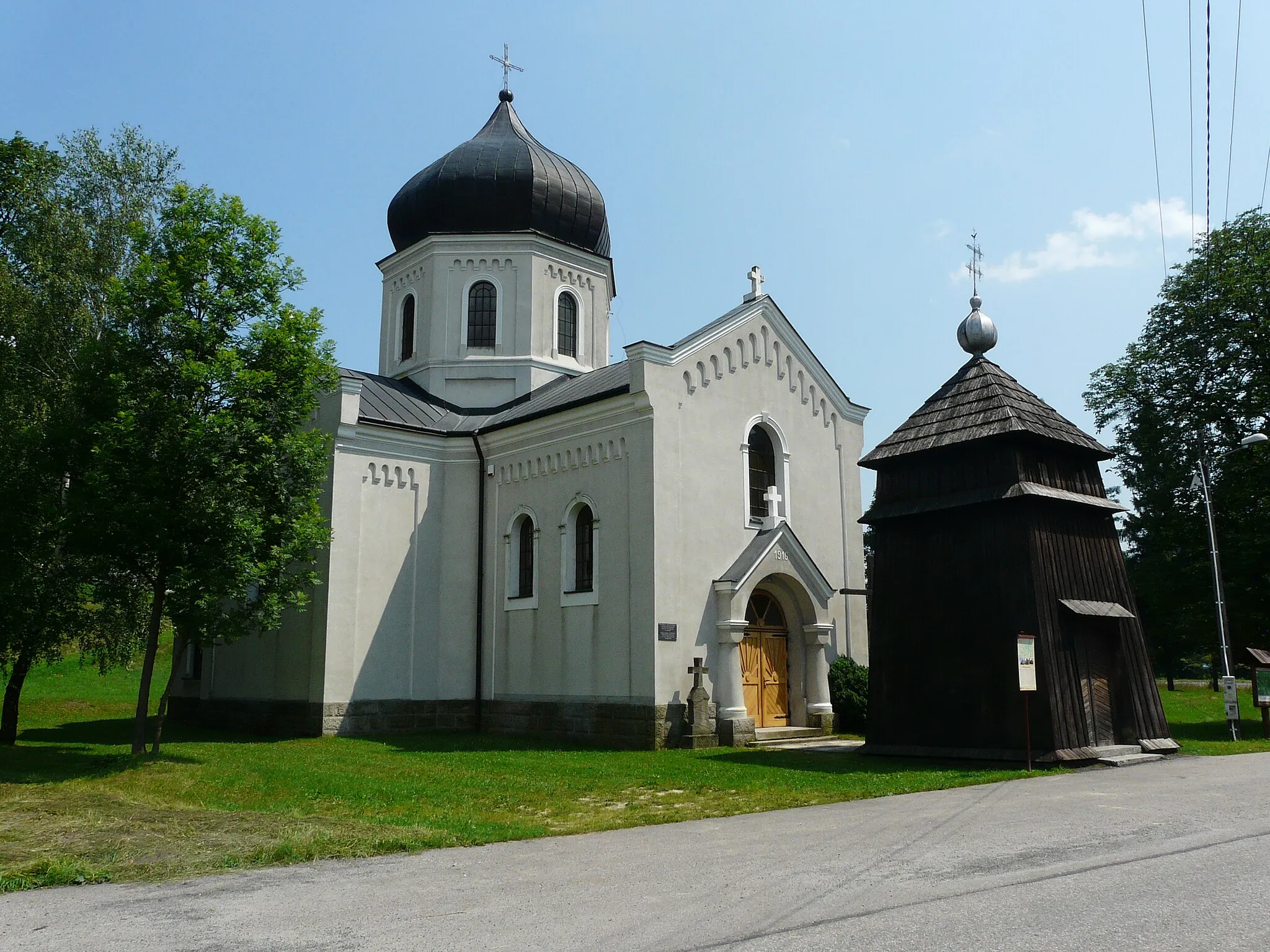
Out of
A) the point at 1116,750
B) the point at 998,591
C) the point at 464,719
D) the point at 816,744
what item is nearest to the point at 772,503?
the point at 816,744

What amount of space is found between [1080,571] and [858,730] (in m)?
7.16

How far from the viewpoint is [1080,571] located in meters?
17.0

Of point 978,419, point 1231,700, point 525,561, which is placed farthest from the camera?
point 525,561

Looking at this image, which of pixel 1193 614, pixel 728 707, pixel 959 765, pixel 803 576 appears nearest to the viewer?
pixel 959 765

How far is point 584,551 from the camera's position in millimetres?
21797

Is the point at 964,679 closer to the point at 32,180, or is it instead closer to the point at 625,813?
the point at 625,813

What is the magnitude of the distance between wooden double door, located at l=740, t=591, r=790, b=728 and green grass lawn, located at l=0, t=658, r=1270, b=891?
2958 mm

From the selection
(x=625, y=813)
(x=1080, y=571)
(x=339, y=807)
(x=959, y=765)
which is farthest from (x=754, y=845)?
(x=1080, y=571)

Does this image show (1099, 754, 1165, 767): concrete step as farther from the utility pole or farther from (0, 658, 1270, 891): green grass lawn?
the utility pole

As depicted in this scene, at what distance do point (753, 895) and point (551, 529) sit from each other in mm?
15585

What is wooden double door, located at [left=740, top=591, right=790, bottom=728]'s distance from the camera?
21.4 metres

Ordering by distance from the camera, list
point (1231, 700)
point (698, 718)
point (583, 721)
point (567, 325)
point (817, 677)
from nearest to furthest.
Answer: point (698, 718), point (583, 721), point (1231, 700), point (817, 677), point (567, 325)

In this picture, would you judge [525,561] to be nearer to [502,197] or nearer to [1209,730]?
[502,197]

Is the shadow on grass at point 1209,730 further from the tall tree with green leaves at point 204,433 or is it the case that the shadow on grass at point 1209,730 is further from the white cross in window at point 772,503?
the tall tree with green leaves at point 204,433
